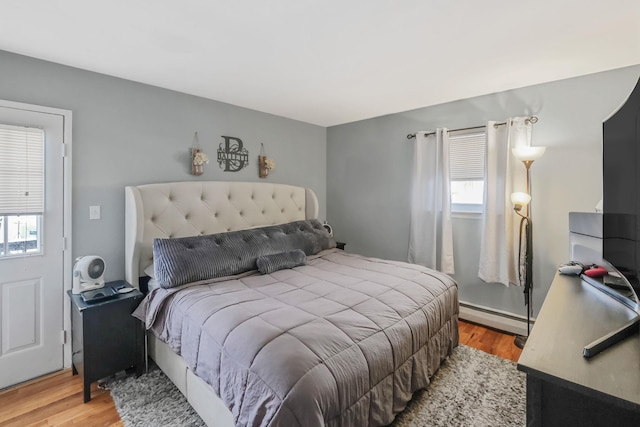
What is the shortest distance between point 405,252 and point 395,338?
7.11ft

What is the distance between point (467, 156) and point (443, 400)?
2353mm

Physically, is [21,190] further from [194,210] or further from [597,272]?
[597,272]

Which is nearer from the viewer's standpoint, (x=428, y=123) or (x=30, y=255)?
(x=30, y=255)

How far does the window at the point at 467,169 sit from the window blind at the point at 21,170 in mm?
3649

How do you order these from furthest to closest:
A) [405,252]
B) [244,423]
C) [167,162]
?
[405,252] < [167,162] < [244,423]

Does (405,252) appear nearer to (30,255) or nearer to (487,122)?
(487,122)

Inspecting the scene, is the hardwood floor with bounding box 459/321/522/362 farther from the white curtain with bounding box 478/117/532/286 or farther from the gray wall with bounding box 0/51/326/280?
the gray wall with bounding box 0/51/326/280

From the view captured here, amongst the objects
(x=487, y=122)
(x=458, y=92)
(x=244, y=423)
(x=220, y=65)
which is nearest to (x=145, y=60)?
(x=220, y=65)

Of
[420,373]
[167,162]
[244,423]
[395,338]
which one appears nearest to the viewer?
[244,423]

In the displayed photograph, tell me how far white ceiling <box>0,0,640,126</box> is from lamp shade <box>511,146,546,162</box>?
2.01 ft

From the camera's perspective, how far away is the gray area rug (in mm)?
1756

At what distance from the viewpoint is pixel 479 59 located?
86.5 inches

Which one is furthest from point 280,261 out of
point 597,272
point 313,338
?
point 597,272

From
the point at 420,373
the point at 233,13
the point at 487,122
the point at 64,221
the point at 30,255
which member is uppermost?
the point at 233,13
